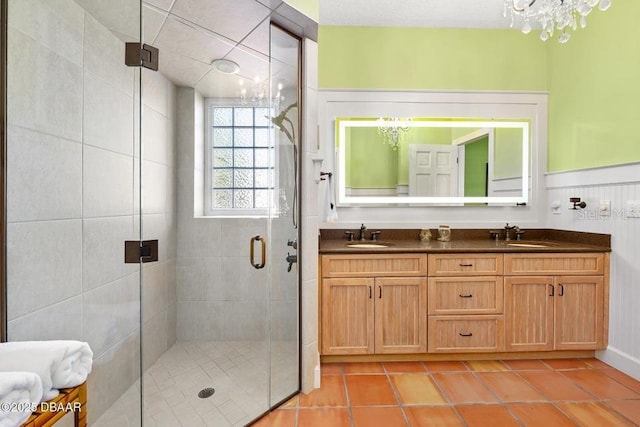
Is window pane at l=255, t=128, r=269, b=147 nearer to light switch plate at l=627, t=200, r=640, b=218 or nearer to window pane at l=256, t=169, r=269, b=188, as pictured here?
window pane at l=256, t=169, r=269, b=188

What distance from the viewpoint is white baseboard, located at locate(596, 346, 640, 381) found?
7.33 ft

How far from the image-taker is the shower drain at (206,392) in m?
1.76

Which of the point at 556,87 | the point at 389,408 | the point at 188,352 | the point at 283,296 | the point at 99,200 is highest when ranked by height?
the point at 556,87

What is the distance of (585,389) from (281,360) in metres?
1.97

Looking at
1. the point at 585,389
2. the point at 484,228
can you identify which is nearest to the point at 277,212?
the point at 484,228

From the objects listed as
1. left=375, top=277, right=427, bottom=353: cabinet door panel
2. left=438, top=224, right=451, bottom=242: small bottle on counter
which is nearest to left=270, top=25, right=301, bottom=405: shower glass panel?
left=375, top=277, right=427, bottom=353: cabinet door panel

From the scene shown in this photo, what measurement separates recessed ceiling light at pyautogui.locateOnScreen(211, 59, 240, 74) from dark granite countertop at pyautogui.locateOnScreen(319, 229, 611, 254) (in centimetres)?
131

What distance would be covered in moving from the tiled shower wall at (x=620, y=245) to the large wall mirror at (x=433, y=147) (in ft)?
1.66

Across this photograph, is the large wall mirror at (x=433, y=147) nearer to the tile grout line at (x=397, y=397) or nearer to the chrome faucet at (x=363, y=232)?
the chrome faucet at (x=363, y=232)

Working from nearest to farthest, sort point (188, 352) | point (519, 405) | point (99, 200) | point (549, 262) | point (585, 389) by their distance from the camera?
point (99, 200)
point (188, 352)
point (519, 405)
point (585, 389)
point (549, 262)

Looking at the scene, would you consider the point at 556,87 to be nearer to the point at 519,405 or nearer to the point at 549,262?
the point at 549,262

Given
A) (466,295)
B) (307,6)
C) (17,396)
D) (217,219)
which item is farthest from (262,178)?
(466,295)

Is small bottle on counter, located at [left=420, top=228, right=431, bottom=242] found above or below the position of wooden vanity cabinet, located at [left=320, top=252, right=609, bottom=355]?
above

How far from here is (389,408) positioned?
194cm
